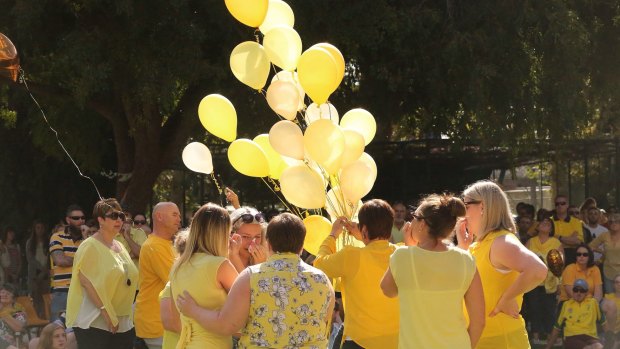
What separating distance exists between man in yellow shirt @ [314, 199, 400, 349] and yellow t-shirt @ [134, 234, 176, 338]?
5.75ft

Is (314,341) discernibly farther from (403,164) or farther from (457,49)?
(403,164)

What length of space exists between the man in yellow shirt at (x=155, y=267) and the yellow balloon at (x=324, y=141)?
1.40m

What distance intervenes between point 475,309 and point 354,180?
1727 millimetres

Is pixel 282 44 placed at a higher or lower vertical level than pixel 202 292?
higher

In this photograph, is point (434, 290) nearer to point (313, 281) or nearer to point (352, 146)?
point (313, 281)

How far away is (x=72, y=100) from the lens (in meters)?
15.0

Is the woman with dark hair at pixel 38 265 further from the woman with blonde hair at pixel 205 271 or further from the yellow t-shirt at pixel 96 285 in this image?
the woman with blonde hair at pixel 205 271

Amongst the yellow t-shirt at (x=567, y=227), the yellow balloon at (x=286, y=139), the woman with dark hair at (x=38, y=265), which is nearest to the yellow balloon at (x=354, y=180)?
the yellow balloon at (x=286, y=139)

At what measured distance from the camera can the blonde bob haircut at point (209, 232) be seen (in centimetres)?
505

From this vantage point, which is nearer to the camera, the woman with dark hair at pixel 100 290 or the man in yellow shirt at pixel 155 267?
the man in yellow shirt at pixel 155 267

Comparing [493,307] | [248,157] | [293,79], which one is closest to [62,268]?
[248,157]

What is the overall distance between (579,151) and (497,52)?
4499mm

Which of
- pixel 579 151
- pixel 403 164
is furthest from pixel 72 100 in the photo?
pixel 579 151

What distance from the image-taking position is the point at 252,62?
6879 mm
